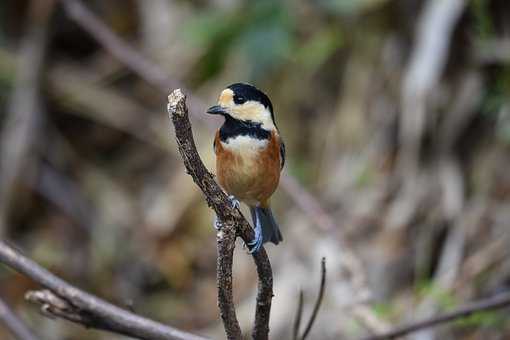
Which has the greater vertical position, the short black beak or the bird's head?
the bird's head

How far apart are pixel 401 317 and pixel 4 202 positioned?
107 inches

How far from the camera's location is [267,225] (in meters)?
2.68

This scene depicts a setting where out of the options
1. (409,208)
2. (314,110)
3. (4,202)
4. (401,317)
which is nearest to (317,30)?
(314,110)

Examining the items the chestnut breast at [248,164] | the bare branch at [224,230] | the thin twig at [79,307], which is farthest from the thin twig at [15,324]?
the chestnut breast at [248,164]

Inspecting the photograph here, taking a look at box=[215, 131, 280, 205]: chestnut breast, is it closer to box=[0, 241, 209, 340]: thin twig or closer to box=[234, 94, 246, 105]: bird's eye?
box=[234, 94, 246, 105]: bird's eye

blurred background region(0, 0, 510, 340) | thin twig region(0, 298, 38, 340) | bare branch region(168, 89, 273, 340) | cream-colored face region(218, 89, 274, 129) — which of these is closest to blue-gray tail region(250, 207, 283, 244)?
blurred background region(0, 0, 510, 340)

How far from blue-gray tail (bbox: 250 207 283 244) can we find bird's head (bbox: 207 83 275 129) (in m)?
0.41

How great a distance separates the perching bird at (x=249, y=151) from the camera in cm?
219

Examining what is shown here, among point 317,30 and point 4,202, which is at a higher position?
point 317,30

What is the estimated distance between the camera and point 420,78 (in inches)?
163

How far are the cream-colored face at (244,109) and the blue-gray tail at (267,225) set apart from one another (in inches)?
15.4

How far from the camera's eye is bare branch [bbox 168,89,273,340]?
4.96 feet

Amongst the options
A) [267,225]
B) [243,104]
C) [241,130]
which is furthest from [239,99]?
[267,225]

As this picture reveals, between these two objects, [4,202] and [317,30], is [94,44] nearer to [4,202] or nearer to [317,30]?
[4,202]
